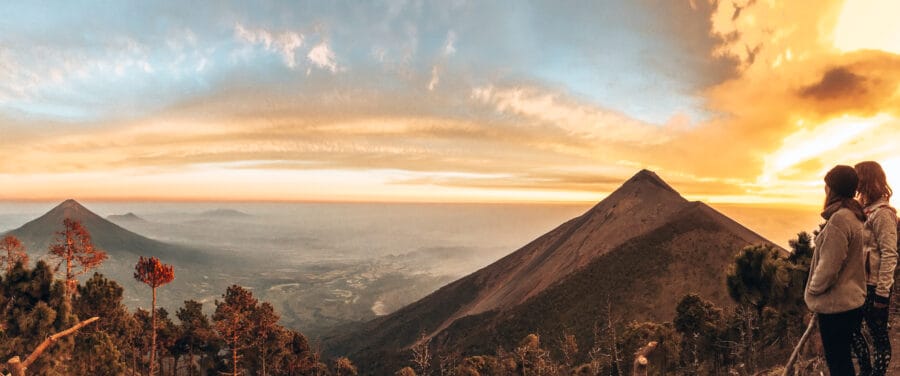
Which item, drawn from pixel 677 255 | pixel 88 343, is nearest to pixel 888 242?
pixel 88 343

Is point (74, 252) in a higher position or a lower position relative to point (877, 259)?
lower

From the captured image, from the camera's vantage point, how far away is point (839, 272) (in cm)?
573

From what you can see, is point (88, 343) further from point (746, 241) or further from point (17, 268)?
point (746, 241)

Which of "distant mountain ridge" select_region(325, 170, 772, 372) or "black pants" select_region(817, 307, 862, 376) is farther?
"distant mountain ridge" select_region(325, 170, 772, 372)

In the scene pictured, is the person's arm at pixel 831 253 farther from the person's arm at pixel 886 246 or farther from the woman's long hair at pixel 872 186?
the woman's long hair at pixel 872 186

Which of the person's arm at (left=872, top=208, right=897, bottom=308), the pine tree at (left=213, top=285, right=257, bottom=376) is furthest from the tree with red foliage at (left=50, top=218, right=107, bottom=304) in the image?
the person's arm at (left=872, top=208, right=897, bottom=308)

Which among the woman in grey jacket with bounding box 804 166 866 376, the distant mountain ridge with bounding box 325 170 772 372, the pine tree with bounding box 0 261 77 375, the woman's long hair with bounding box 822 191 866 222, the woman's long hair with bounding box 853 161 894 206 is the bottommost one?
the distant mountain ridge with bounding box 325 170 772 372

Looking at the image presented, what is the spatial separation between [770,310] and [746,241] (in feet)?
228

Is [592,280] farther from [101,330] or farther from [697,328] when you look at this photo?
[101,330]

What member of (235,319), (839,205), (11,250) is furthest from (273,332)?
(839,205)

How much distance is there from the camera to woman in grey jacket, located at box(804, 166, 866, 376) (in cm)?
555

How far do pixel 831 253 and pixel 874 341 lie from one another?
2143 millimetres

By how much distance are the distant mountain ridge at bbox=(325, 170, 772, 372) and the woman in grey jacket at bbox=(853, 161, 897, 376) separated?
65.8 meters

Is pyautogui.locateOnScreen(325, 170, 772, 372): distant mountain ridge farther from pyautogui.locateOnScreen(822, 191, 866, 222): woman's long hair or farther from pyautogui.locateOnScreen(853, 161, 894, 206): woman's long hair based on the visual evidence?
pyautogui.locateOnScreen(822, 191, 866, 222): woman's long hair
